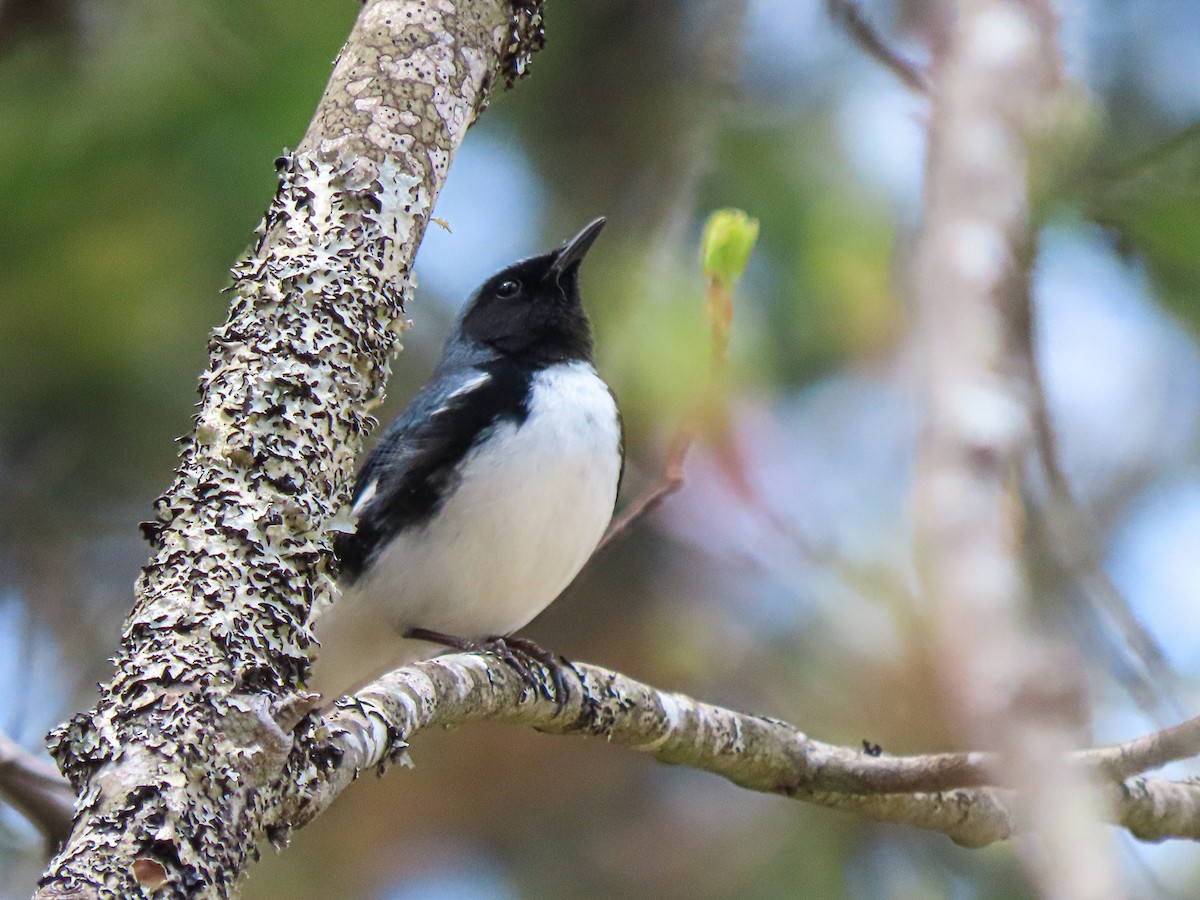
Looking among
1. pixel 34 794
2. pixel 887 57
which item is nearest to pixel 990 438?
pixel 887 57

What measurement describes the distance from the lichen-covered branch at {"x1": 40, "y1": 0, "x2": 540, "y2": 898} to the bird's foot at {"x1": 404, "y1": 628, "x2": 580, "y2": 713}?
41.1 inches

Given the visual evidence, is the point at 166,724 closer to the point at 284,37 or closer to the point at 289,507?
the point at 289,507

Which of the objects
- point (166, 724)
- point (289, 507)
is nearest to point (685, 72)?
point (289, 507)

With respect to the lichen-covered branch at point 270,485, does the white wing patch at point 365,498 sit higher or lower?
higher

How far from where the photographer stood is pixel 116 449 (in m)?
5.31

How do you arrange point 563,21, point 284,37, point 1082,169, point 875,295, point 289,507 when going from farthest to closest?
point 563,21
point 284,37
point 875,295
point 1082,169
point 289,507

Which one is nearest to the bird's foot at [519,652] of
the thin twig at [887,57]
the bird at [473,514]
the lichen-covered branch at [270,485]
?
the bird at [473,514]

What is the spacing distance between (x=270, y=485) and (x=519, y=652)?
1.49 metres

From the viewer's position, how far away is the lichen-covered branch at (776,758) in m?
2.74

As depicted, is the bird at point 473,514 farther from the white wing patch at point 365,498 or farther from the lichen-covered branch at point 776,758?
the lichen-covered branch at point 776,758

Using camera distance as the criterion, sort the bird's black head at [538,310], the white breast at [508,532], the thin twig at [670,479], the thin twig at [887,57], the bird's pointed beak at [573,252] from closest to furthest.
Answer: the thin twig at [887,57] → the thin twig at [670,479] → the white breast at [508,532] → the bird's black head at [538,310] → the bird's pointed beak at [573,252]

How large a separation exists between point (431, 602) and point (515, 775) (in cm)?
222

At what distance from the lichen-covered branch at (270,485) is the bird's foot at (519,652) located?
1045 mm

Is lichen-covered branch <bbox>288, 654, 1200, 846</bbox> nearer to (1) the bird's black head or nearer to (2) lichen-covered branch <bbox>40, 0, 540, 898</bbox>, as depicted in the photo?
(2) lichen-covered branch <bbox>40, 0, 540, 898</bbox>
